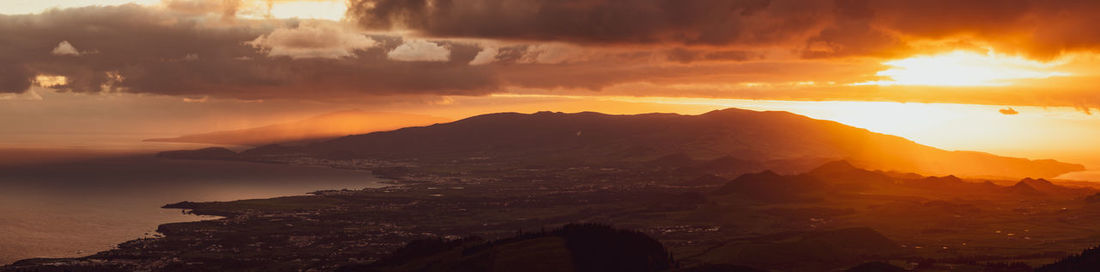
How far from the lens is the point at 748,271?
18912cm

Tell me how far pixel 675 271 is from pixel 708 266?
8.06 metres

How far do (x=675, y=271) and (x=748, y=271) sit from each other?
16.8 meters

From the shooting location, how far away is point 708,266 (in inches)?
7431

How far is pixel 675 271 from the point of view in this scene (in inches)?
7559

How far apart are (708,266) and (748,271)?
9.49m
